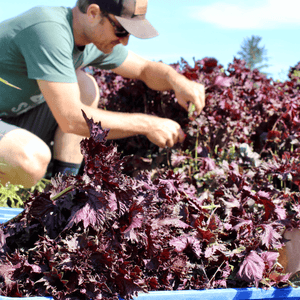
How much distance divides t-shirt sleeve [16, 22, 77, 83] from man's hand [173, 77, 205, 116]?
2.80 ft

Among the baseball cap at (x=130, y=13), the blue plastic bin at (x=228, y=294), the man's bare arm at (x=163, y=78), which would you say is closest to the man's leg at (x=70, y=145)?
the man's bare arm at (x=163, y=78)

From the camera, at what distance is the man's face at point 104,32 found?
2.46 m

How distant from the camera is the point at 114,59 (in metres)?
3.22

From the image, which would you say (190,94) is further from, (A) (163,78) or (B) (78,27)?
(B) (78,27)

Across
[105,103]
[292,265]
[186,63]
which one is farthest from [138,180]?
[105,103]

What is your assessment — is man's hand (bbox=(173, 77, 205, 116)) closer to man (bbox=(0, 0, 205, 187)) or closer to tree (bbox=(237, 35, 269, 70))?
man (bbox=(0, 0, 205, 187))

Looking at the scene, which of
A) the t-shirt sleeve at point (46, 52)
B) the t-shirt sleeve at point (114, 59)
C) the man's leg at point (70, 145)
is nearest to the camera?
the t-shirt sleeve at point (46, 52)

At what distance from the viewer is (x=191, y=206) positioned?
1.40 m

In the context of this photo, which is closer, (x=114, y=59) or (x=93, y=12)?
(x=93, y=12)

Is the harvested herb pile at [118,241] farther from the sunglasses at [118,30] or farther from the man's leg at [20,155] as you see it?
the sunglasses at [118,30]

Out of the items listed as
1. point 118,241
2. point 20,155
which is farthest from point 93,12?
point 118,241

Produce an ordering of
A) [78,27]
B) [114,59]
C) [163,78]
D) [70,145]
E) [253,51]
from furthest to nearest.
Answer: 1. [253,51]
2. [114,59]
3. [70,145]
4. [163,78]
5. [78,27]

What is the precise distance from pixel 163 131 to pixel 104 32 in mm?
922

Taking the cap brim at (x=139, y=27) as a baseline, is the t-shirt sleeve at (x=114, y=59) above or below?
below
